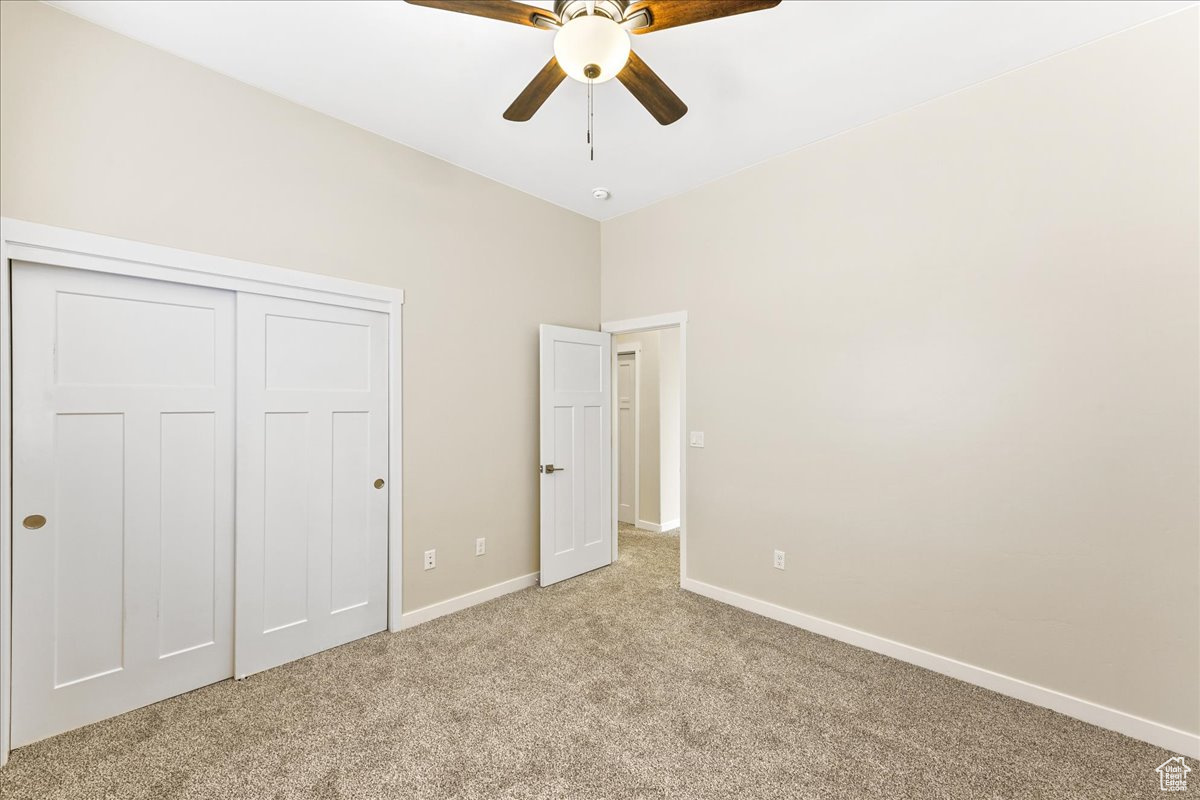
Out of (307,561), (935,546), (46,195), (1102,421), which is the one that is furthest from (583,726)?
(46,195)

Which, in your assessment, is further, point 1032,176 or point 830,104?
point 830,104

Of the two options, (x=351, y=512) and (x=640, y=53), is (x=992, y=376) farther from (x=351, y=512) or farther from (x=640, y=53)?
(x=351, y=512)

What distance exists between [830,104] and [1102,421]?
194 centimetres

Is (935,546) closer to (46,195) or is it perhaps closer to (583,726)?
(583,726)

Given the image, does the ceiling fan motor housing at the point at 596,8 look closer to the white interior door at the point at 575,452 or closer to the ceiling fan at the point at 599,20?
the ceiling fan at the point at 599,20

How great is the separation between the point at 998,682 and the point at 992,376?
1451 mm

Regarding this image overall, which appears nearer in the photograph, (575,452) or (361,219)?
(361,219)

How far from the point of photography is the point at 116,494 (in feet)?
6.94

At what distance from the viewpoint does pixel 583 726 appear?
2.09 meters

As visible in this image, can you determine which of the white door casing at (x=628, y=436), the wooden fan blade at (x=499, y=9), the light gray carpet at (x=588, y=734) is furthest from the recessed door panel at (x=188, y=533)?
the white door casing at (x=628, y=436)

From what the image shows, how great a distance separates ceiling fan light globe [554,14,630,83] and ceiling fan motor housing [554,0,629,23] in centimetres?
9

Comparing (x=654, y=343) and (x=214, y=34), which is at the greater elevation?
(x=214, y=34)

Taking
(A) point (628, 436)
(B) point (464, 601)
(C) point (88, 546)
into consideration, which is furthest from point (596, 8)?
(A) point (628, 436)

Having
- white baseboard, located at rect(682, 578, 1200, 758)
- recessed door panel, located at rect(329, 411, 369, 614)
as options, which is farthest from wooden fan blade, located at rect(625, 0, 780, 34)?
white baseboard, located at rect(682, 578, 1200, 758)
